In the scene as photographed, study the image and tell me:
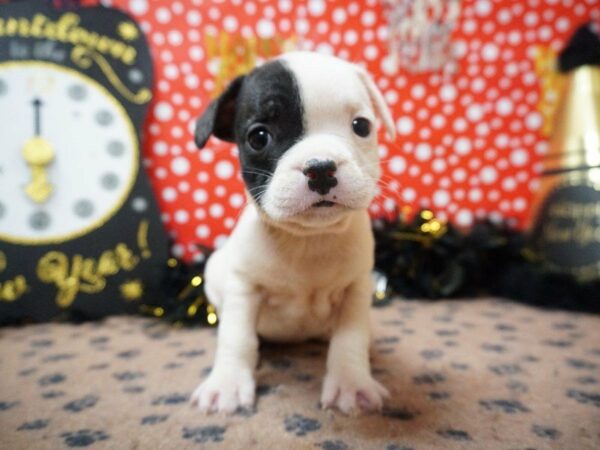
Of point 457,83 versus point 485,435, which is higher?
point 457,83

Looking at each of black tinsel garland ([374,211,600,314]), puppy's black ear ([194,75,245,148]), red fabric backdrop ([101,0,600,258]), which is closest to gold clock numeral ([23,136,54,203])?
red fabric backdrop ([101,0,600,258])

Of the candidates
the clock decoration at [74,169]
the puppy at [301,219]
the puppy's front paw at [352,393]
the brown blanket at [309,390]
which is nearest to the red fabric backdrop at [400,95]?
the clock decoration at [74,169]

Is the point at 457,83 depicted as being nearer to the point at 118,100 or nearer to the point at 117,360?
the point at 118,100

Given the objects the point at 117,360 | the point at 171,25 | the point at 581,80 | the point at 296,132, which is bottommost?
the point at 117,360

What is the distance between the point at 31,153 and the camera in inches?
63.8

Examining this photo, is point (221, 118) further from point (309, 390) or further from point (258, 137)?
point (309, 390)

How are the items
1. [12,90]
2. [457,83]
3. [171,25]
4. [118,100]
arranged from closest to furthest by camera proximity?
[12,90]
[118,100]
[171,25]
[457,83]

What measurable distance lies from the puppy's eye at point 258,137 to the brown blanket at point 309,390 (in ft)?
1.83

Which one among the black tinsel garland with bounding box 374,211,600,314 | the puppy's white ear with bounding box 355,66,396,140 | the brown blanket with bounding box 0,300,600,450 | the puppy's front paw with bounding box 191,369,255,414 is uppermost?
the puppy's white ear with bounding box 355,66,396,140

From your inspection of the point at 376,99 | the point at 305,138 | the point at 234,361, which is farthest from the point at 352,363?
the point at 376,99

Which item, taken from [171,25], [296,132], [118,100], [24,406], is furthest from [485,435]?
[171,25]

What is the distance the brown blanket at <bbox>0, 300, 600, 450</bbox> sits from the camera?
790 mm

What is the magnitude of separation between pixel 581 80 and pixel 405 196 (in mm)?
893

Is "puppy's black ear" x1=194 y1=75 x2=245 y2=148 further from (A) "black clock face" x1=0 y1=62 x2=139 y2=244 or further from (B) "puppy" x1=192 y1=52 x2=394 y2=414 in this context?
(A) "black clock face" x1=0 y1=62 x2=139 y2=244
